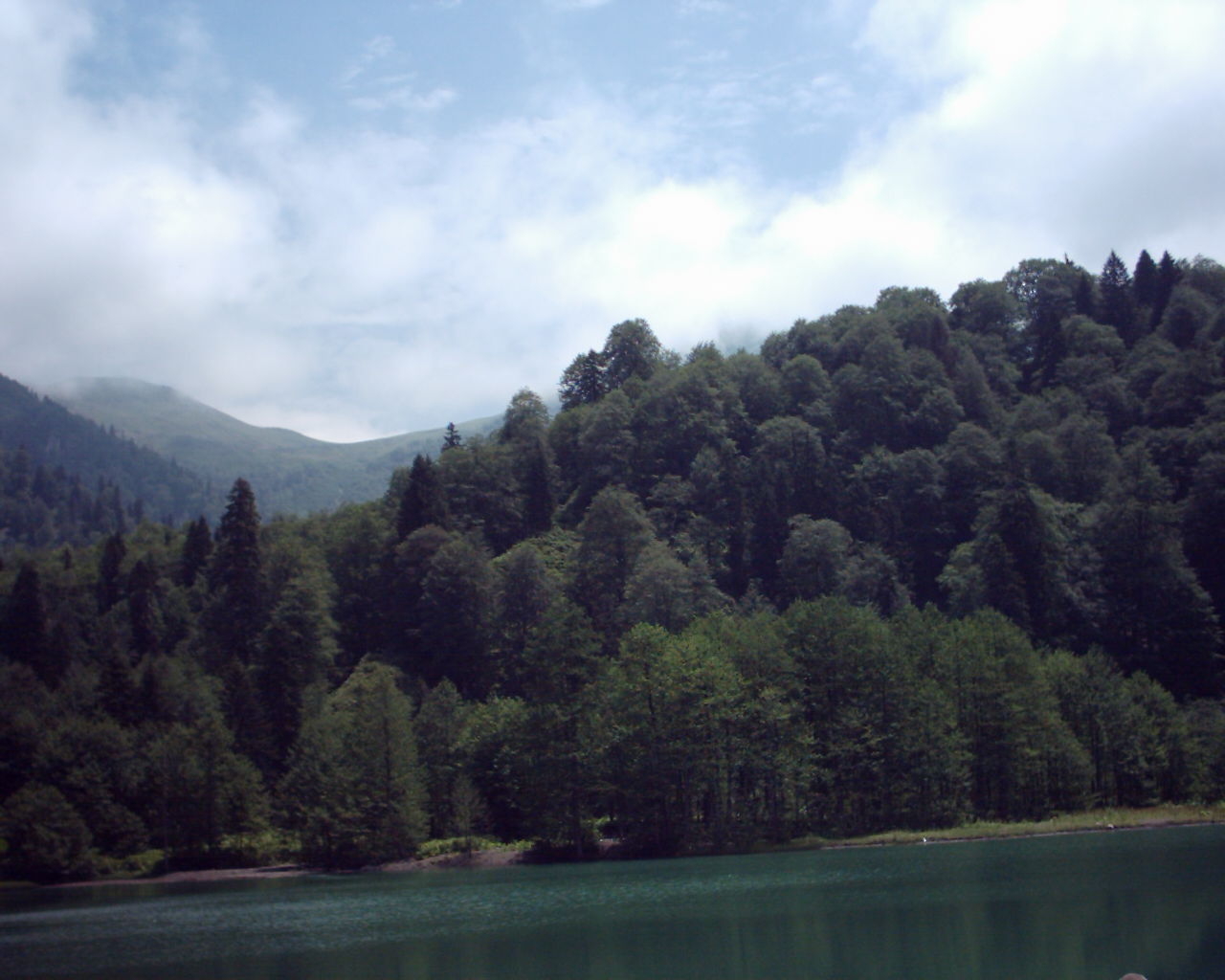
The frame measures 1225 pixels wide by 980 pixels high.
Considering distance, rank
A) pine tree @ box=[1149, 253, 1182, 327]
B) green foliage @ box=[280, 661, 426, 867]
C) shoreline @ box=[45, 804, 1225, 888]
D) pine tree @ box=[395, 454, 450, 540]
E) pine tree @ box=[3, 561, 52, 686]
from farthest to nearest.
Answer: pine tree @ box=[1149, 253, 1182, 327], pine tree @ box=[395, 454, 450, 540], pine tree @ box=[3, 561, 52, 686], green foliage @ box=[280, 661, 426, 867], shoreline @ box=[45, 804, 1225, 888]

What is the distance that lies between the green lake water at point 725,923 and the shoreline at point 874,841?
4547 mm

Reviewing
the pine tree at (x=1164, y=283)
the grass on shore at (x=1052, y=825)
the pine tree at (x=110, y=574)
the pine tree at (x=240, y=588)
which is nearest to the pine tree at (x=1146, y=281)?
the pine tree at (x=1164, y=283)

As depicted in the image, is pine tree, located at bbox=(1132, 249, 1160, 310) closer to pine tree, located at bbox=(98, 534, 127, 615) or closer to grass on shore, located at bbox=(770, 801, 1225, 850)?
grass on shore, located at bbox=(770, 801, 1225, 850)

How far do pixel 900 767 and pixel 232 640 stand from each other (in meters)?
58.8

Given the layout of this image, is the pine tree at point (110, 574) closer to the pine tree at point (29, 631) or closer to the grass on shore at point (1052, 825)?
the pine tree at point (29, 631)

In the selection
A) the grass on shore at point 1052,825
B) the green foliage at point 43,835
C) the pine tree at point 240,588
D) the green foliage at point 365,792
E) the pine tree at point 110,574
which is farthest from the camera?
the pine tree at point 110,574

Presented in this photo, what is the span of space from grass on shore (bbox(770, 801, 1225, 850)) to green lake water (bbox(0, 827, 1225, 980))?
471cm

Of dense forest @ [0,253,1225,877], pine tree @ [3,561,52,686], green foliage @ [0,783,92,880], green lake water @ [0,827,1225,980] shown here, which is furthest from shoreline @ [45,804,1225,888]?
pine tree @ [3,561,52,686]

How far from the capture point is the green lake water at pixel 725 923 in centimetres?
2909

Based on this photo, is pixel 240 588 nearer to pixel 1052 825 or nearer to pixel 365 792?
pixel 365 792

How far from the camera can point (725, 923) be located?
36.4 m

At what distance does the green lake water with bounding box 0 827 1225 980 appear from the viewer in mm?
29094

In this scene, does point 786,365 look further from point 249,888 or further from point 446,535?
point 249,888

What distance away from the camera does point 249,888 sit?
61594 mm
